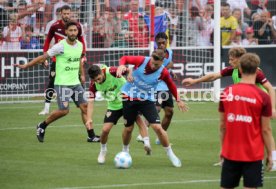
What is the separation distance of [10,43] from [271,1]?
28.6 ft

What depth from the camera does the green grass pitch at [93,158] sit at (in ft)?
41.5

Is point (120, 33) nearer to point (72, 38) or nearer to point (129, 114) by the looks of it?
point (72, 38)

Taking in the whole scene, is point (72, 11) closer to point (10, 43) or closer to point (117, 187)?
point (10, 43)

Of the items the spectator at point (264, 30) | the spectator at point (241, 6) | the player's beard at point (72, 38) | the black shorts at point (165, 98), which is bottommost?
the black shorts at point (165, 98)

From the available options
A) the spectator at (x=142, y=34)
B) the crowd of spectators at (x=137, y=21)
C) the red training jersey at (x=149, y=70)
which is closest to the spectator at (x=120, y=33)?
the crowd of spectators at (x=137, y=21)

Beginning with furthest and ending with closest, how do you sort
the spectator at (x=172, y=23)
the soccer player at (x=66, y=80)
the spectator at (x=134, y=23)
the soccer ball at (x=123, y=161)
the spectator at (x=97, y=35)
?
the spectator at (x=172, y=23), the spectator at (x=134, y=23), the spectator at (x=97, y=35), the soccer player at (x=66, y=80), the soccer ball at (x=123, y=161)

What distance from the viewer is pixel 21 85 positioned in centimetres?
2439

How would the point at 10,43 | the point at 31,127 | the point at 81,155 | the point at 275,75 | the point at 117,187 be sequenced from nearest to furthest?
the point at 117,187 < the point at 81,155 < the point at 31,127 < the point at 10,43 < the point at 275,75

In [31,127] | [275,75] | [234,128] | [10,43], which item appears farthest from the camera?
[275,75]

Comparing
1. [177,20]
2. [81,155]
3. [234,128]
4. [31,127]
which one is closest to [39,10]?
[177,20]

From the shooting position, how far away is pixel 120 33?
82.9 ft

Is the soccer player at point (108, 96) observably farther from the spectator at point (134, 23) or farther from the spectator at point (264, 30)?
the spectator at point (264, 30)

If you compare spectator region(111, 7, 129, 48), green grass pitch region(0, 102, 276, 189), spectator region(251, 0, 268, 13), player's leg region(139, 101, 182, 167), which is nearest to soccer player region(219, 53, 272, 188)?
green grass pitch region(0, 102, 276, 189)

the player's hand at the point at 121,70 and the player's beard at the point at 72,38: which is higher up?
the player's beard at the point at 72,38
